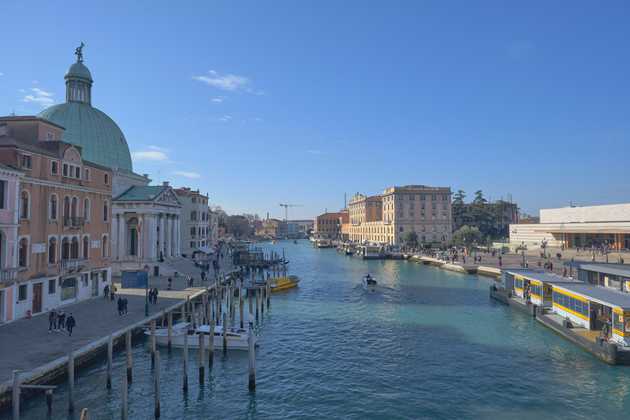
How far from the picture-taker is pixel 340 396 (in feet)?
69.4

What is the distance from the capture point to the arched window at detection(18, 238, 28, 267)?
2872 centimetres

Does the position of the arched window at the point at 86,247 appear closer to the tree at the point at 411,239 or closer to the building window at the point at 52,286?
the building window at the point at 52,286

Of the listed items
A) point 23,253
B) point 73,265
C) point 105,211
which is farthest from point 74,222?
point 105,211

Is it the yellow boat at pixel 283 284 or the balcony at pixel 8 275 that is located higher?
the balcony at pixel 8 275

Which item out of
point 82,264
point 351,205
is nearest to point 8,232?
point 82,264

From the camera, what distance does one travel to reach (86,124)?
59.8 meters

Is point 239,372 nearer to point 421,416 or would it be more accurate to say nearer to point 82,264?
point 421,416

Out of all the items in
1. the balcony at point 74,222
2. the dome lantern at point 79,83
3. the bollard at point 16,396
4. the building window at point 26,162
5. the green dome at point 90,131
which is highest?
the dome lantern at point 79,83

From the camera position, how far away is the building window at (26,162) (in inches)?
1133

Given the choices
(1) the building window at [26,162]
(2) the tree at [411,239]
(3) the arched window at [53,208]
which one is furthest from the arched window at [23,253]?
(2) the tree at [411,239]

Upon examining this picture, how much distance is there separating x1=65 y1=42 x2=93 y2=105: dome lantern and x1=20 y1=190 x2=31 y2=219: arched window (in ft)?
135

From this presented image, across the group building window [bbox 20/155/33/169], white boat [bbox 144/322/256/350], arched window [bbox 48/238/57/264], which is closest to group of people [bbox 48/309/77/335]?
white boat [bbox 144/322/256/350]

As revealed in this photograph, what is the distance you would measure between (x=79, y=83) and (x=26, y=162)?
41.6 metres

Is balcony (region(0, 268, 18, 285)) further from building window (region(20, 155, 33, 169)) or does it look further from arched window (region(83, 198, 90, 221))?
arched window (region(83, 198, 90, 221))
